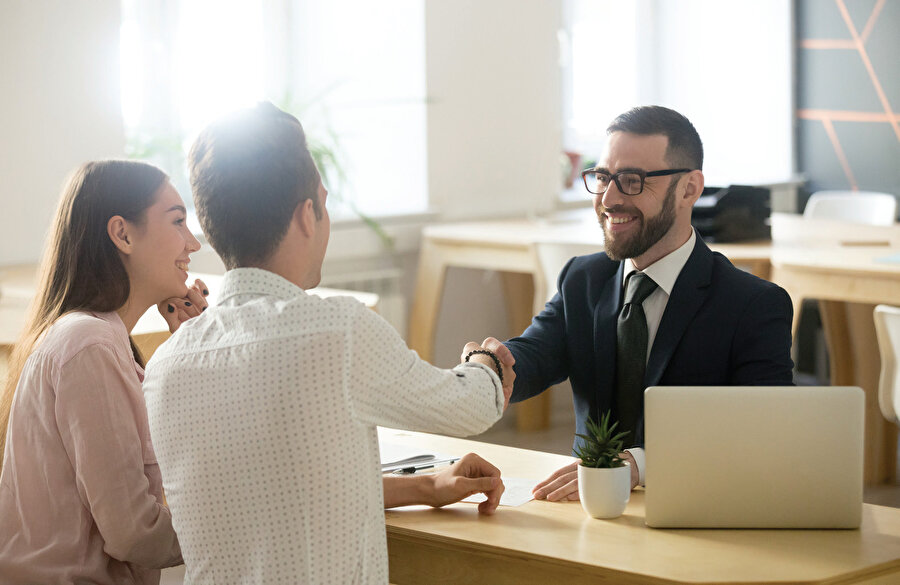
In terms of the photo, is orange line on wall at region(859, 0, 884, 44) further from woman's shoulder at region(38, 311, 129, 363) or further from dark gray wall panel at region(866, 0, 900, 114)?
woman's shoulder at region(38, 311, 129, 363)

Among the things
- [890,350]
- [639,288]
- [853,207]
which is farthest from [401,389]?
[853,207]

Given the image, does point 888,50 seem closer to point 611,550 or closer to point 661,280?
point 661,280

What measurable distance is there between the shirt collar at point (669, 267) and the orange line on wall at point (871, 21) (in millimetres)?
4776

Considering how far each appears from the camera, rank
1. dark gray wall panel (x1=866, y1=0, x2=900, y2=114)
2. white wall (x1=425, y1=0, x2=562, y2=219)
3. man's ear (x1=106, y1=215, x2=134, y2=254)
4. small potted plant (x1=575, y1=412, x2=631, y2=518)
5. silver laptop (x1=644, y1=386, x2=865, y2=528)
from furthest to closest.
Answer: dark gray wall panel (x1=866, y1=0, x2=900, y2=114), white wall (x1=425, y1=0, x2=562, y2=219), man's ear (x1=106, y1=215, x2=134, y2=254), small potted plant (x1=575, y1=412, x2=631, y2=518), silver laptop (x1=644, y1=386, x2=865, y2=528)

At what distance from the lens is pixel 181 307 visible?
2.19 m

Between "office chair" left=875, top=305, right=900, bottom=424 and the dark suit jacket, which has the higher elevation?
the dark suit jacket

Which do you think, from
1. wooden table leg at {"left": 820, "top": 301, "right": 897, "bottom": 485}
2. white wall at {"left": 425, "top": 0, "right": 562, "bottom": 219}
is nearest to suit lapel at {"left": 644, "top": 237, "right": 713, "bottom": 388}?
wooden table leg at {"left": 820, "top": 301, "right": 897, "bottom": 485}

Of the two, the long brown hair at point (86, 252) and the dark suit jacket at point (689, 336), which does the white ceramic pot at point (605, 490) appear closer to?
the dark suit jacket at point (689, 336)

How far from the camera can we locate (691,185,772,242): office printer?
13.7ft

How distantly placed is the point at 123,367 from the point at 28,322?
10.6 inches

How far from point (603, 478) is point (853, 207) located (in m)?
4.19

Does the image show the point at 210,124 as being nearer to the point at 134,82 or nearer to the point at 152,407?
the point at 152,407

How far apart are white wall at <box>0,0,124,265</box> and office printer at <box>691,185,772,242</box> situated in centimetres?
215

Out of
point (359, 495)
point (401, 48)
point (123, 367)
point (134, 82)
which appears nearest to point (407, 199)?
point (401, 48)
